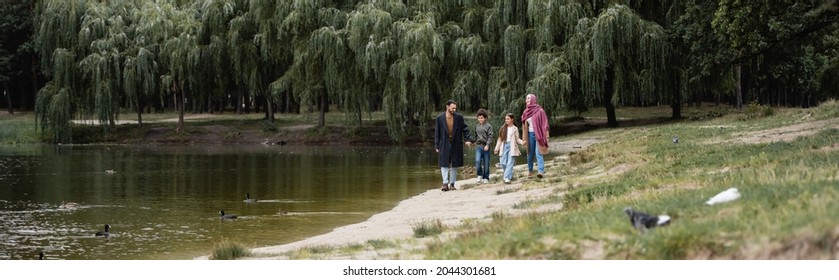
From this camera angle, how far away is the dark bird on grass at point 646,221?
8945mm

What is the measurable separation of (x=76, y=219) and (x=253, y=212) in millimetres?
3450

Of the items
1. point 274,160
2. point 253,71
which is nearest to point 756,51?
→ point 274,160

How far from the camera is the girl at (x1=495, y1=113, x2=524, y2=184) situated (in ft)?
71.2

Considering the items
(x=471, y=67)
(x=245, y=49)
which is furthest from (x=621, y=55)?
(x=245, y=49)

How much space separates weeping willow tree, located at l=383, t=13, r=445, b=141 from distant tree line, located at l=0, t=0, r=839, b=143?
0.10 m

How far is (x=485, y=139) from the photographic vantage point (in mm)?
22000

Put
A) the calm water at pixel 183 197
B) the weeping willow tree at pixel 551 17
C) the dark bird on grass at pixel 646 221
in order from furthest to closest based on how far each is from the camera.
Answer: the weeping willow tree at pixel 551 17 → the calm water at pixel 183 197 → the dark bird on grass at pixel 646 221

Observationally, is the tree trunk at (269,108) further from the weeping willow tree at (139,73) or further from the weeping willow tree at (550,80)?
the weeping willow tree at (550,80)

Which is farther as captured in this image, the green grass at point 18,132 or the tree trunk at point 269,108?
the green grass at point 18,132

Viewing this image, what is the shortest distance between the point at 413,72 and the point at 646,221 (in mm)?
38613

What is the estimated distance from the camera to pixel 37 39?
58844 millimetres

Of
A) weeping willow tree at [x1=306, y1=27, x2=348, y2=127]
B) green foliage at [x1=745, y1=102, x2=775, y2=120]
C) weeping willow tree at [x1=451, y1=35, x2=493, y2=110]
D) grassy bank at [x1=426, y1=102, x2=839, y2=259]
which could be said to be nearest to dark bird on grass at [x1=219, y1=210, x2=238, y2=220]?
Result: grassy bank at [x1=426, y1=102, x2=839, y2=259]

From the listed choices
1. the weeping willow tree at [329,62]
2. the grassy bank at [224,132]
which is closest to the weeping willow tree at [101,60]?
the grassy bank at [224,132]
